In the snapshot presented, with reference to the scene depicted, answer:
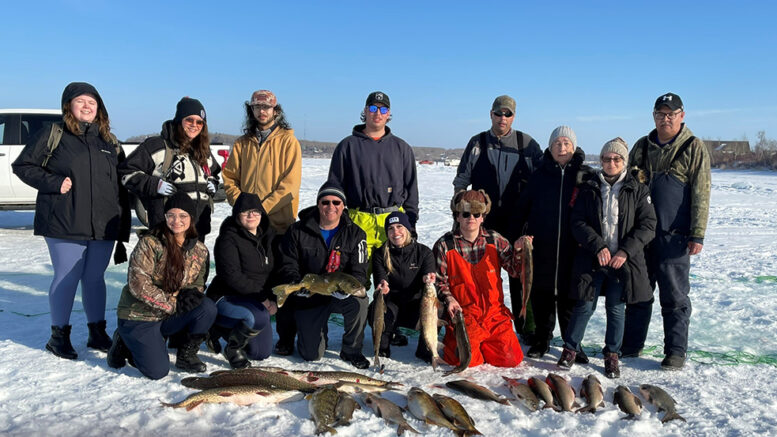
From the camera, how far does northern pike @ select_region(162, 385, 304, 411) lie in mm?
3609

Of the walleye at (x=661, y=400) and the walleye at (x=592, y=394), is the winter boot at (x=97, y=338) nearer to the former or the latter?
the walleye at (x=592, y=394)

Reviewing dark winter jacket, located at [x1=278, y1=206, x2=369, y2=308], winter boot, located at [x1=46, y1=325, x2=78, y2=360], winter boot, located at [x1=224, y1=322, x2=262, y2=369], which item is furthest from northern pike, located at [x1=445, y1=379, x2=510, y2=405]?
winter boot, located at [x1=46, y1=325, x2=78, y2=360]

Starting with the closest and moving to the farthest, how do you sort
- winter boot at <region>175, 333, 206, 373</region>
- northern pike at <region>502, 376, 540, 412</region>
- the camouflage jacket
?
northern pike at <region>502, 376, 540, 412</region> < the camouflage jacket < winter boot at <region>175, 333, 206, 373</region>

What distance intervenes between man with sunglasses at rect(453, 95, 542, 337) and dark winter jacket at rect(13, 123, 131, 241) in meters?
3.03

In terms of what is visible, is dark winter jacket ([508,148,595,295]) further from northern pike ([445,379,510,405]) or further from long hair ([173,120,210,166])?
long hair ([173,120,210,166])

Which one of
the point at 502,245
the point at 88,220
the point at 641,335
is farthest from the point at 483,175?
the point at 88,220

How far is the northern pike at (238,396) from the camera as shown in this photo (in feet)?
11.8

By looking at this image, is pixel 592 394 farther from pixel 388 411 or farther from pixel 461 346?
pixel 388 411

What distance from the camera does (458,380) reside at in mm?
4094

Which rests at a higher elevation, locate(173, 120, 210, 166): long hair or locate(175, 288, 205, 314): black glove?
locate(173, 120, 210, 166): long hair

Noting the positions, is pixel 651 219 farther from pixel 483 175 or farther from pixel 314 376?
pixel 314 376

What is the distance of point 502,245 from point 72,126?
3.64 meters

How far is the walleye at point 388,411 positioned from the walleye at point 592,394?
118 cm

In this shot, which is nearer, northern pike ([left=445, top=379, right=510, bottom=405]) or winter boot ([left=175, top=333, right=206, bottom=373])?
northern pike ([left=445, top=379, right=510, bottom=405])
